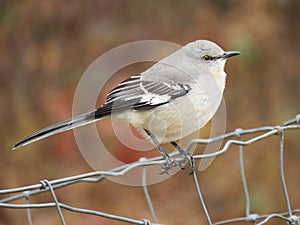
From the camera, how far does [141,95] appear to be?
2998 millimetres

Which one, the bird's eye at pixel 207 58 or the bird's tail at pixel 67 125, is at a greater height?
the bird's eye at pixel 207 58

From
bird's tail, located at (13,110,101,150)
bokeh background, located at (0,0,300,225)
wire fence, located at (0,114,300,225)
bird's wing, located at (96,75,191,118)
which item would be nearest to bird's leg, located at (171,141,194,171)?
wire fence, located at (0,114,300,225)

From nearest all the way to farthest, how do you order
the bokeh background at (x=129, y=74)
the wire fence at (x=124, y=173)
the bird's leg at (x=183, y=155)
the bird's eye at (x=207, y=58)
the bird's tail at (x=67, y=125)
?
the wire fence at (x=124, y=173), the bird's tail at (x=67, y=125), the bird's leg at (x=183, y=155), the bird's eye at (x=207, y=58), the bokeh background at (x=129, y=74)

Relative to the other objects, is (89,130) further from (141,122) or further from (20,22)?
(141,122)

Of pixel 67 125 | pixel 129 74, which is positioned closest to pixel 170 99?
pixel 67 125

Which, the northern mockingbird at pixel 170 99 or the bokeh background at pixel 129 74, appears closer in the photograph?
the northern mockingbird at pixel 170 99

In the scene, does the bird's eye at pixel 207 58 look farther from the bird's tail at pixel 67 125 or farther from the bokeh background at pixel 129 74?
the bokeh background at pixel 129 74

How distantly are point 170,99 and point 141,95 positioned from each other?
6.0 inches

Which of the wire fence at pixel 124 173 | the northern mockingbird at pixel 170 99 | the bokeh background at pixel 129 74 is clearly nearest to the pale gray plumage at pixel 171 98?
the northern mockingbird at pixel 170 99

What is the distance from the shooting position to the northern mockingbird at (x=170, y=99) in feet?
9.25

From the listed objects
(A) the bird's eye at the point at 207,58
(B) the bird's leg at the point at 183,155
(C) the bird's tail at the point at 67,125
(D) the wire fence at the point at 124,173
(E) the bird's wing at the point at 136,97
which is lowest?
(D) the wire fence at the point at 124,173

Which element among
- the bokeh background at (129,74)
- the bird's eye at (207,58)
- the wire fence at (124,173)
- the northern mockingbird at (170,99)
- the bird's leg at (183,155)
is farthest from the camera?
the bokeh background at (129,74)

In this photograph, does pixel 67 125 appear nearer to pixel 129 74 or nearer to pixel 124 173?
pixel 124 173

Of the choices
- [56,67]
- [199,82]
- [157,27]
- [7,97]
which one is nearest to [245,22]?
[157,27]
